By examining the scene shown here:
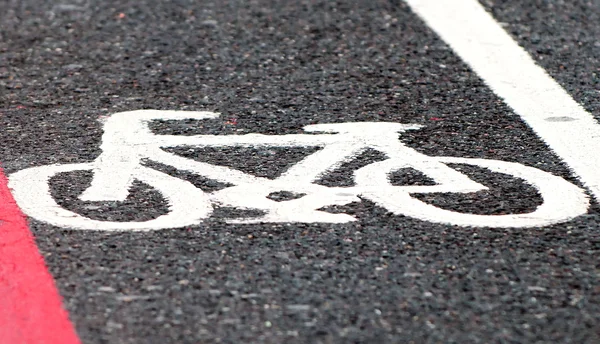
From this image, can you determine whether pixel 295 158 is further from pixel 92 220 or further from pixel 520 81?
pixel 520 81

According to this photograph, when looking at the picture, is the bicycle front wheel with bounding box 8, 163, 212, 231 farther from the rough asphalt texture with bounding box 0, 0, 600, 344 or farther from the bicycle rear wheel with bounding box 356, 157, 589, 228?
the bicycle rear wheel with bounding box 356, 157, 589, 228

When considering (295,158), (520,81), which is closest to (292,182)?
(295,158)

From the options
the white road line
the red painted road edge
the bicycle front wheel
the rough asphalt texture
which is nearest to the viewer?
the red painted road edge

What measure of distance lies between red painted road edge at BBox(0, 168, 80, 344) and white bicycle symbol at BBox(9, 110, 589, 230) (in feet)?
0.46

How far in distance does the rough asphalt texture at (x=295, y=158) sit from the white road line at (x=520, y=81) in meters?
0.07

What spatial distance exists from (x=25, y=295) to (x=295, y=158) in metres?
1.33

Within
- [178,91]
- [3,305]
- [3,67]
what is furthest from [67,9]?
[3,305]

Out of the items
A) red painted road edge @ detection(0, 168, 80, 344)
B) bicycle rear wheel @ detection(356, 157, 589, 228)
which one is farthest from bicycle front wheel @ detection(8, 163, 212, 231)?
bicycle rear wheel @ detection(356, 157, 589, 228)

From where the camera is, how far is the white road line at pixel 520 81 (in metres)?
4.32

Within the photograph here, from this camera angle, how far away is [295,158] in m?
4.24

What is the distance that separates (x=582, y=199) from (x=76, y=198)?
5.47 ft

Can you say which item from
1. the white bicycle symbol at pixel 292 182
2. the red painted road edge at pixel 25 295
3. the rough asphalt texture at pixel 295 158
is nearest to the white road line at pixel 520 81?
the rough asphalt texture at pixel 295 158

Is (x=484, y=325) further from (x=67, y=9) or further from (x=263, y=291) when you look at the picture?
(x=67, y=9)

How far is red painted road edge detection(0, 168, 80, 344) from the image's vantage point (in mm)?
2986
